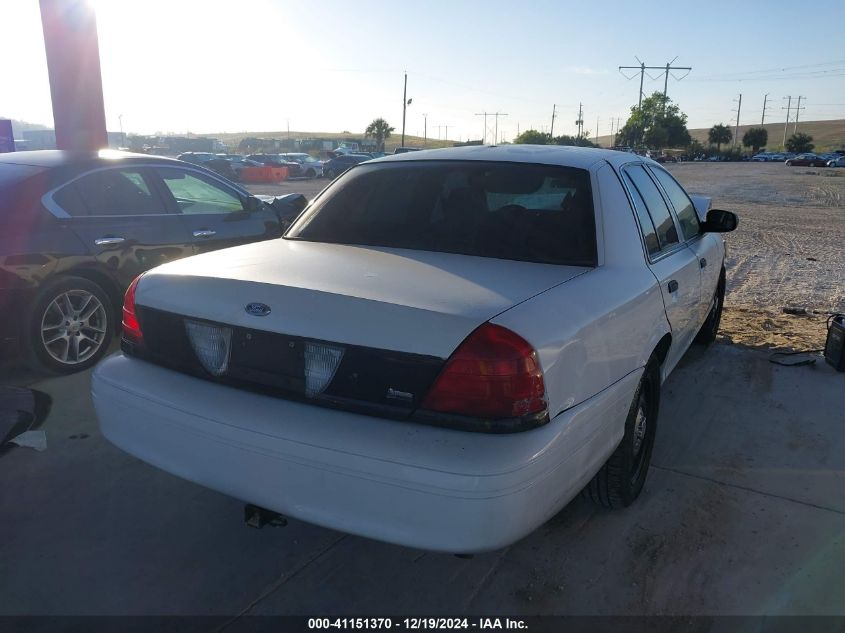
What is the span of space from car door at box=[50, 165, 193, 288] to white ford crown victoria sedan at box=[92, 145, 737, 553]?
7.35 ft

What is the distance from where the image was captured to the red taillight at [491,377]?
200 centimetres

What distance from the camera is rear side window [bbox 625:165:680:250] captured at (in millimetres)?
3439

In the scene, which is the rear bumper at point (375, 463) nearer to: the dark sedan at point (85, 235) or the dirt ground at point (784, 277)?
the dark sedan at point (85, 235)

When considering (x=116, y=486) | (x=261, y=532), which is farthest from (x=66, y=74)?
(x=261, y=532)

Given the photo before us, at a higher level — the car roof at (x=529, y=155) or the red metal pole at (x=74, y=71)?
the red metal pole at (x=74, y=71)

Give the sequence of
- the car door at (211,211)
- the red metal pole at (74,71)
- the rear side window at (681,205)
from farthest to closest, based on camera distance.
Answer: the red metal pole at (74,71), the car door at (211,211), the rear side window at (681,205)

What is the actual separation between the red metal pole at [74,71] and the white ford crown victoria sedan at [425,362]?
6870 mm

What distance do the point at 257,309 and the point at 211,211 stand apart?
3.65 metres

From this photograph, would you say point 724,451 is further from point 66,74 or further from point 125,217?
point 66,74

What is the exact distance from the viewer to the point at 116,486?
10.5 ft

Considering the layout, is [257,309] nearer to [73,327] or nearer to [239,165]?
[73,327]

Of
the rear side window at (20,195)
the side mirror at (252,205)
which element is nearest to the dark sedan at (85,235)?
the rear side window at (20,195)

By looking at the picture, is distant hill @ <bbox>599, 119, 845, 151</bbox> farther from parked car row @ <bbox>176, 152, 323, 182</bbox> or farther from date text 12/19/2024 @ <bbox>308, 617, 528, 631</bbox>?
date text 12/19/2024 @ <bbox>308, 617, 528, 631</bbox>

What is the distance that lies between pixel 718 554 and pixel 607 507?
1.60 ft
